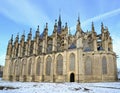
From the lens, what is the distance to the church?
37531 mm

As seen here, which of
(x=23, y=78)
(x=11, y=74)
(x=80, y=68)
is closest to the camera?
(x=80, y=68)

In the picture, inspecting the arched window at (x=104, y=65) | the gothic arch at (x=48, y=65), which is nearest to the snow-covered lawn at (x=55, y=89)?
the arched window at (x=104, y=65)

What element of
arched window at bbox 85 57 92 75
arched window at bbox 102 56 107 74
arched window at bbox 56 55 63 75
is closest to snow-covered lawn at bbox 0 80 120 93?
arched window at bbox 85 57 92 75

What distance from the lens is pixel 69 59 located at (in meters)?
39.0

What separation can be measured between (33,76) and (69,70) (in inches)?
506

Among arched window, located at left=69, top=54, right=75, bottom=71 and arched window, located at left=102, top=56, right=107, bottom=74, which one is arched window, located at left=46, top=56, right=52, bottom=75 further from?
arched window, located at left=102, top=56, right=107, bottom=74

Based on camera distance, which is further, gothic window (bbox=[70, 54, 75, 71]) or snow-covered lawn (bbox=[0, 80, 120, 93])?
gothic window (bbox=[70, 54, 75, 71])

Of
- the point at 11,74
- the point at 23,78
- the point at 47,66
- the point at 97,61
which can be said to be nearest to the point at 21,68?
the point at 23,78

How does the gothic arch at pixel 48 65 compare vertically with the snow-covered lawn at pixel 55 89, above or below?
above

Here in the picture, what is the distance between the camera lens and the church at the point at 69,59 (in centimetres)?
3753

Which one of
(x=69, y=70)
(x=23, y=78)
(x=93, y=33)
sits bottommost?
(x=23, y=78)

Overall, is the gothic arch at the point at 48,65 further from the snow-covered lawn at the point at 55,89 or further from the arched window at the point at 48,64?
the snow-covered lawn at the point at 55,89

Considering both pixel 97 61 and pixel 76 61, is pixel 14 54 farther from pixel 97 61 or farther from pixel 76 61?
pixel 97 61

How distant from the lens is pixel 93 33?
41375mm
